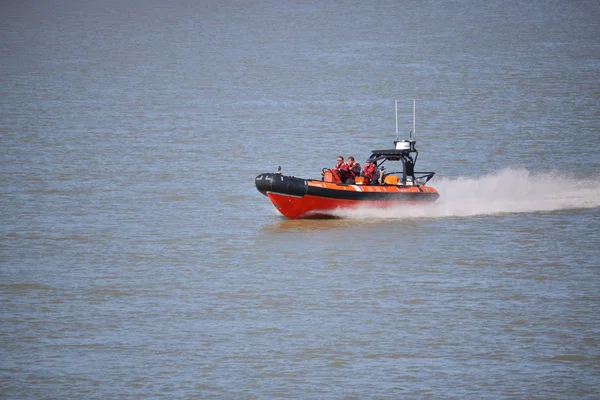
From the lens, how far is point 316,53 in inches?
2758

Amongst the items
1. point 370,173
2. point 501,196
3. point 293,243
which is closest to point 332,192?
point 370,173

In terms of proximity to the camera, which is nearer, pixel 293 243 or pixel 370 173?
pixel 293 243

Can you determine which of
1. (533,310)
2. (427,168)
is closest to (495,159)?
(427,168)

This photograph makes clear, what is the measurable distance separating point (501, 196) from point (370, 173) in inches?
171

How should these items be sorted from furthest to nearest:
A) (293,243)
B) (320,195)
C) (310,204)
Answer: (310,204) < (320,195) < (293,243)

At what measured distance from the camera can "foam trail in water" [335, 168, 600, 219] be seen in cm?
2612

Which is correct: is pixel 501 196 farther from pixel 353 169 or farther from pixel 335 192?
pixel 335 192

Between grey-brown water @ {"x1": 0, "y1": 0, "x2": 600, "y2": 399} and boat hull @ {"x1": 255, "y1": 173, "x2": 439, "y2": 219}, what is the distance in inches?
14.7

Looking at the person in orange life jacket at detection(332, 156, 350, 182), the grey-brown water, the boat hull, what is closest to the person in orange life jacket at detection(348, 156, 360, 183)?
the person in orange life jacket at detection(332, 156, 350, 182)

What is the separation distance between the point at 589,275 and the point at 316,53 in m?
50.4

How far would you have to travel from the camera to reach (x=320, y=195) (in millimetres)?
24953

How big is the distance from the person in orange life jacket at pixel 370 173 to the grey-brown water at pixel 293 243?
76 centimetres

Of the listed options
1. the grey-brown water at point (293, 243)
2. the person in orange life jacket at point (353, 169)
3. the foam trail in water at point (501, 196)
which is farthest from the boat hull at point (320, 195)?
the person in orange life jacket at point (353, 169)

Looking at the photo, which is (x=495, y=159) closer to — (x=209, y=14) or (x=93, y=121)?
(x=93, y=121)
